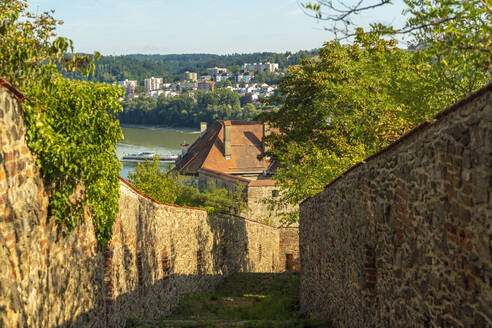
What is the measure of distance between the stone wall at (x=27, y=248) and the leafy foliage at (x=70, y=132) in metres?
0.22

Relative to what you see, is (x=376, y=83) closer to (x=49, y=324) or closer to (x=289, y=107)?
(x=289, y=107)

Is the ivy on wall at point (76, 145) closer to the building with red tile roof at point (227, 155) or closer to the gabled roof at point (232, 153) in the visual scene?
the building with red tile roof at point (227, 155)

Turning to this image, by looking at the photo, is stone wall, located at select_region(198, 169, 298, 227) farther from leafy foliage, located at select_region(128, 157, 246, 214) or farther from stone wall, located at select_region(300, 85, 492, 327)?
stone wall, located at select_region(300, 85, 492, 327)

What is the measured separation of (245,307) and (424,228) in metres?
10.6

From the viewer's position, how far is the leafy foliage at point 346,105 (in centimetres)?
1337

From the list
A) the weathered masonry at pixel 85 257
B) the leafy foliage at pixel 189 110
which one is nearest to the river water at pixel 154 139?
the leafy foliage at pixel 189 110

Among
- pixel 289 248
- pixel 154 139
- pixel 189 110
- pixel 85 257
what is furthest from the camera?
pixel 189 110

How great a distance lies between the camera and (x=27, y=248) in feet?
16.8

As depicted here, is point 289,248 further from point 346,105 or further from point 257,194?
point 346,105

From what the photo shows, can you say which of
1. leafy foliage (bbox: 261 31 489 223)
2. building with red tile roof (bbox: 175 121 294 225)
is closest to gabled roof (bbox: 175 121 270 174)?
building with red tile roof (bbox: 175 121 294 225)

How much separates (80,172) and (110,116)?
1003 mm

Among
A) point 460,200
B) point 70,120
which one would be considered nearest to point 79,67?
point 70,120

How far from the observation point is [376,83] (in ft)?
53.4

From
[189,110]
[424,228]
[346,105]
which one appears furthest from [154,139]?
[424,228]
